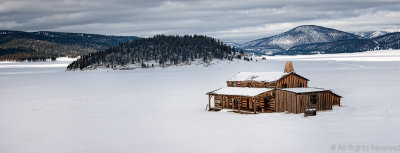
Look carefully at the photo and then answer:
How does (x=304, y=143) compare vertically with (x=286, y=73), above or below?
below

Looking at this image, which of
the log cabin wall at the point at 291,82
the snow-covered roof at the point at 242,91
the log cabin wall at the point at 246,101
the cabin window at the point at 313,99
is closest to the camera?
the cabin window at the point at 313,99

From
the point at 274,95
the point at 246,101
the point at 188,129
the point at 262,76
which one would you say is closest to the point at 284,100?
the point at 274,95

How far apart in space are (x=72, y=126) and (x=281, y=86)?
18747mm

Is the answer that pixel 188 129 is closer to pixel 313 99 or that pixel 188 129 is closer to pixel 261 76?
pixel 313 99

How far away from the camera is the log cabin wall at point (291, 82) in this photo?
39375 millimetres

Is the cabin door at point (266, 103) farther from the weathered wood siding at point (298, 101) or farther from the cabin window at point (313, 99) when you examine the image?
the cabin window at point (313, 99)

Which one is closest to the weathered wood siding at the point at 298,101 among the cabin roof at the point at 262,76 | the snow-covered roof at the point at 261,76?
the cabin roof at the point at 262,76

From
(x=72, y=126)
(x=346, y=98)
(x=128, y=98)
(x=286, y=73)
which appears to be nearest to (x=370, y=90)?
(x=346, y=98)

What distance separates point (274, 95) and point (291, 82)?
279 centimetres

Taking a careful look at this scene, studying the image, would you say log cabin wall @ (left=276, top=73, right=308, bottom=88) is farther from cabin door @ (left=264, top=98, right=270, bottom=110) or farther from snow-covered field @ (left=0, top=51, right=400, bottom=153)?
snow-covered field @ (left=0, top=51, right=400, bottom=153)

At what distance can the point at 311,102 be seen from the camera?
3747 centimetres

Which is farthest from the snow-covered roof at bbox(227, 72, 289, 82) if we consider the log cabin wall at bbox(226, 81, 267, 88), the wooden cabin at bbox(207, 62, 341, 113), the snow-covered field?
the snow-covered field

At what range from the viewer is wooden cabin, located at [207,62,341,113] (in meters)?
37.1

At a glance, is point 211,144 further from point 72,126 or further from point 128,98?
point 128,98
